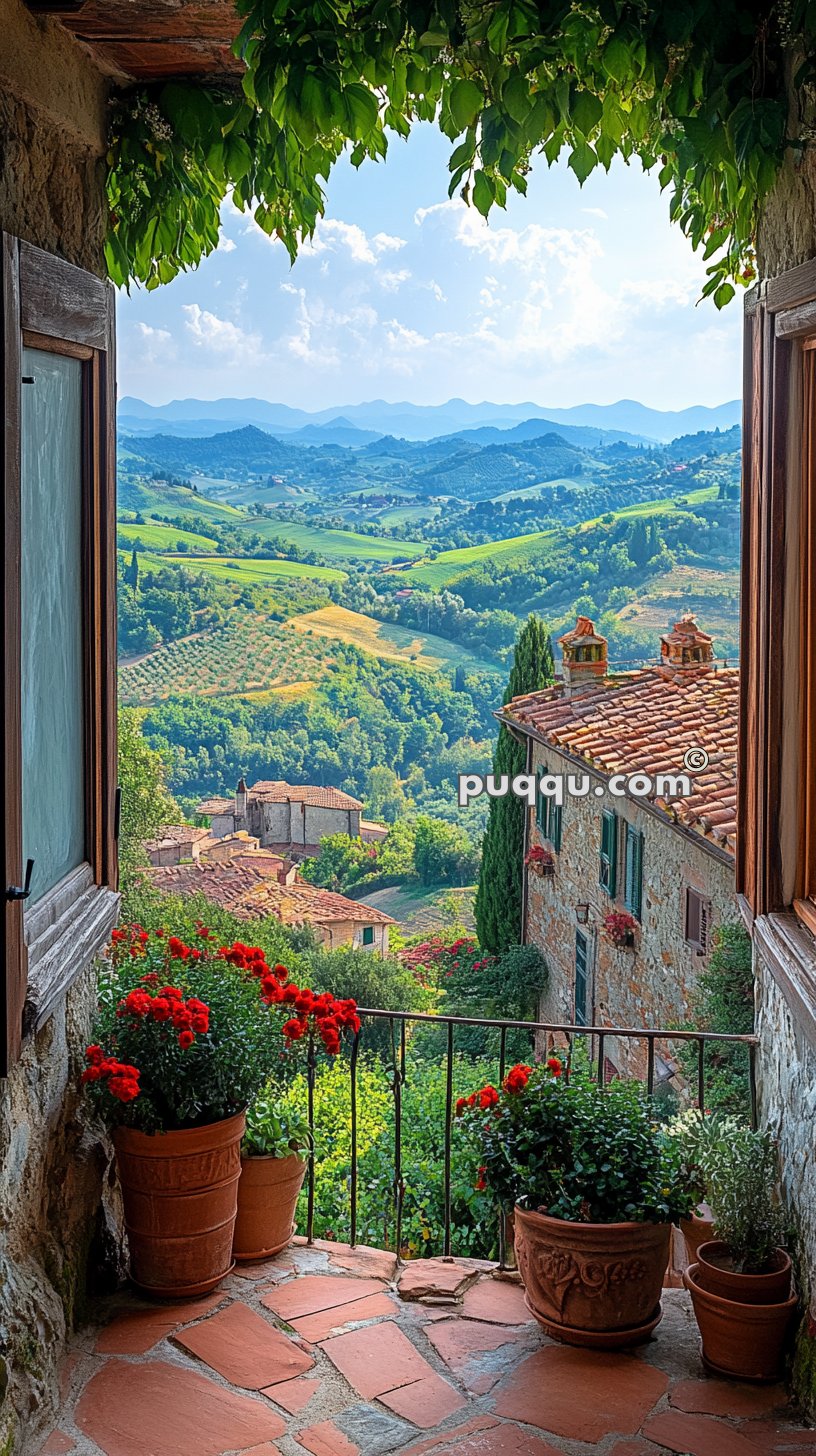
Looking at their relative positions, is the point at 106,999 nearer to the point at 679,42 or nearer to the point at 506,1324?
the point at 506,1324

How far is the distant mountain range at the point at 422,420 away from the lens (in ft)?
85.7

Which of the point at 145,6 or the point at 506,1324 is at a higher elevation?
the point at 145,6

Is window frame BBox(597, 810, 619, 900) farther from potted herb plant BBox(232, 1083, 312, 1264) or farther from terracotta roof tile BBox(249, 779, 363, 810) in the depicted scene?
terracotta roof tile BBox(249, 779, 363, 810)

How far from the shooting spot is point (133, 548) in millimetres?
23219

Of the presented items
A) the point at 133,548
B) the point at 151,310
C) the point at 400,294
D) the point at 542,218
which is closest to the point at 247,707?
the point at 133,548

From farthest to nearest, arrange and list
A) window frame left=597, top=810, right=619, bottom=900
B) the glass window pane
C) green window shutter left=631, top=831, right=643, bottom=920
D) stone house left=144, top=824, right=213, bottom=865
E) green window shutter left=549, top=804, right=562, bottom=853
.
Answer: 1. stone house left=144, top=824, right=213, bottom=865
2. green window shutter left=549, top=804, right=562, bottom=853
3. window frame left=597, top=810, right=619, bottom=900
4. green window shutter left=631, top=831, right=643, bottom=920
5. the glass window pane

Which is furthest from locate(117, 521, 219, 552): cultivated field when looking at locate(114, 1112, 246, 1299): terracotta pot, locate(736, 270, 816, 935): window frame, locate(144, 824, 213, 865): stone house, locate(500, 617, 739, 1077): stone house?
locate(736, 270, 816, 935): window frame

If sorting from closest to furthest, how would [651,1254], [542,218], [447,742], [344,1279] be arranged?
1. [651,1254]
2. [344,1279]
3. [447,742]
4. [542,218]

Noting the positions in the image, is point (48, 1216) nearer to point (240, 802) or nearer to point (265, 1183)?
point (265, 1183)

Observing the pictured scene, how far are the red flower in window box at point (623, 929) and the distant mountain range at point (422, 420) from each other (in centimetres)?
1569

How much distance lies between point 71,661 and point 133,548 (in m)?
21.4

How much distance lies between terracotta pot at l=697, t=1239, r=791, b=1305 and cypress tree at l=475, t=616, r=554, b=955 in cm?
1214

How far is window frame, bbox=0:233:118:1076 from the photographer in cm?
184

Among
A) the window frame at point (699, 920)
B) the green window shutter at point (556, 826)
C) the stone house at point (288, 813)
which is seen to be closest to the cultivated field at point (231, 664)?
the stone house at point (288, 813)
